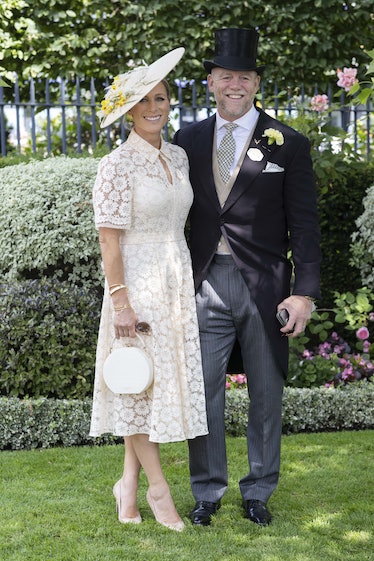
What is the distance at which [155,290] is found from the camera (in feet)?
11.9

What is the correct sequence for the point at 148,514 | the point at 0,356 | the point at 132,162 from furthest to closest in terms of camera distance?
the point at 0,356 < the point at 148,514 < the point at 132,162

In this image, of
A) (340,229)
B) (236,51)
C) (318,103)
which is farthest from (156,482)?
(318,103)

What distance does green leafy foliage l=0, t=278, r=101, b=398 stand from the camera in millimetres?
5363

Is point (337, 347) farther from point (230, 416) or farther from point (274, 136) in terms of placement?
point (274, 136)

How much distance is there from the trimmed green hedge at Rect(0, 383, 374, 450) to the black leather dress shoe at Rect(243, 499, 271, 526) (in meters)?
1.50

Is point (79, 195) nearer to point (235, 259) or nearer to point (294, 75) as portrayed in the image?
point (235, 259)

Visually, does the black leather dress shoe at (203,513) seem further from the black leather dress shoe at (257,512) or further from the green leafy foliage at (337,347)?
the green leafy foliage at (337,347)

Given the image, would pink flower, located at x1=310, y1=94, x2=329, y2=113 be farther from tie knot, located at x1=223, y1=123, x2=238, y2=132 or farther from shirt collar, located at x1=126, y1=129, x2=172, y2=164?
shirt collar, located at x1=126, y1=129, x2=172, y2=164

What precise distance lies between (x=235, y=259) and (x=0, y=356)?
2.19 meters

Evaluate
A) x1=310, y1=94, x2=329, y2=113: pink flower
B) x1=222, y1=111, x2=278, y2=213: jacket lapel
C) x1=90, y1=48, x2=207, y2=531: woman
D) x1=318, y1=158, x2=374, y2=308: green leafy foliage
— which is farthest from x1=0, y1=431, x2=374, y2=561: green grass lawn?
x1=310, y1=94, x2=329, y2=113: pink flower

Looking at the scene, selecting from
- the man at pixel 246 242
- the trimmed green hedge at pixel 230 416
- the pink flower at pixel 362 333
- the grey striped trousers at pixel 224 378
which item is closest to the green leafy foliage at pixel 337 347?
the pink flower at pixel 362 333

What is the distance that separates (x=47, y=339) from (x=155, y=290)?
1.96 m

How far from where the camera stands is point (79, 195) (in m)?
5.66

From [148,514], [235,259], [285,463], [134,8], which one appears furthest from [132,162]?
[134,8]
